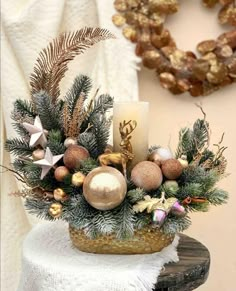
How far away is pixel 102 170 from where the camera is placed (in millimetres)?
730

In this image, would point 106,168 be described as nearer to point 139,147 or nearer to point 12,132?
point 139,147

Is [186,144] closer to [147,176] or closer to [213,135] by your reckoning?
[147,176]

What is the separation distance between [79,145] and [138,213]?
0.14m

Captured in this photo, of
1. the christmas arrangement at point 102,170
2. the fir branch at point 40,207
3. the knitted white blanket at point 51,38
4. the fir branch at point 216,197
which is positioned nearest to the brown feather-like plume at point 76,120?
the christmas arrangement at point 102,170

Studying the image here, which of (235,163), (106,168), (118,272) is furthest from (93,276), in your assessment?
(235,163)

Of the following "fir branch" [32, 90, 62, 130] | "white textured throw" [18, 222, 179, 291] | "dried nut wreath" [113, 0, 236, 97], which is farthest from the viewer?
"dried nut wreath" [113, 0, 236, 97]

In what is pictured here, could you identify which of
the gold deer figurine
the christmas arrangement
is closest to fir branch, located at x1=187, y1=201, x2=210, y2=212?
the christmas arrangement

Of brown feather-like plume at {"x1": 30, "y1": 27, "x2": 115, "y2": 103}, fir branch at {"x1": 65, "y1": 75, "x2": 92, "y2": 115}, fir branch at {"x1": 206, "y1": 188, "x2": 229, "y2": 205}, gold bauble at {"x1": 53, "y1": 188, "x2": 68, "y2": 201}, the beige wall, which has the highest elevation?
brown feather-like plume at {"x1": 30, "y1": 27, "x2": 115, "y2": 103}

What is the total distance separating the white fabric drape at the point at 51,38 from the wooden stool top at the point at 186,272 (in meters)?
0.49

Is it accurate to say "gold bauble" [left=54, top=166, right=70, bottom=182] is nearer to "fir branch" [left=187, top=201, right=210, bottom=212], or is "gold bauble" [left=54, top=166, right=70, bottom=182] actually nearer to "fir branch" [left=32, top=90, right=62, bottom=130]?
"fir branch" [left=32, top=90, right=62, bottom=130]

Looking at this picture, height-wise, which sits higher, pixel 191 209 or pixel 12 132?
pixel 191 209

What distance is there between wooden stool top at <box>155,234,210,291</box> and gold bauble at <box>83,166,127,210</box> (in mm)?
120

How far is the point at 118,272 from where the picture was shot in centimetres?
72

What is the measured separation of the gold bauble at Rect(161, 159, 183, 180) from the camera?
0.76m
